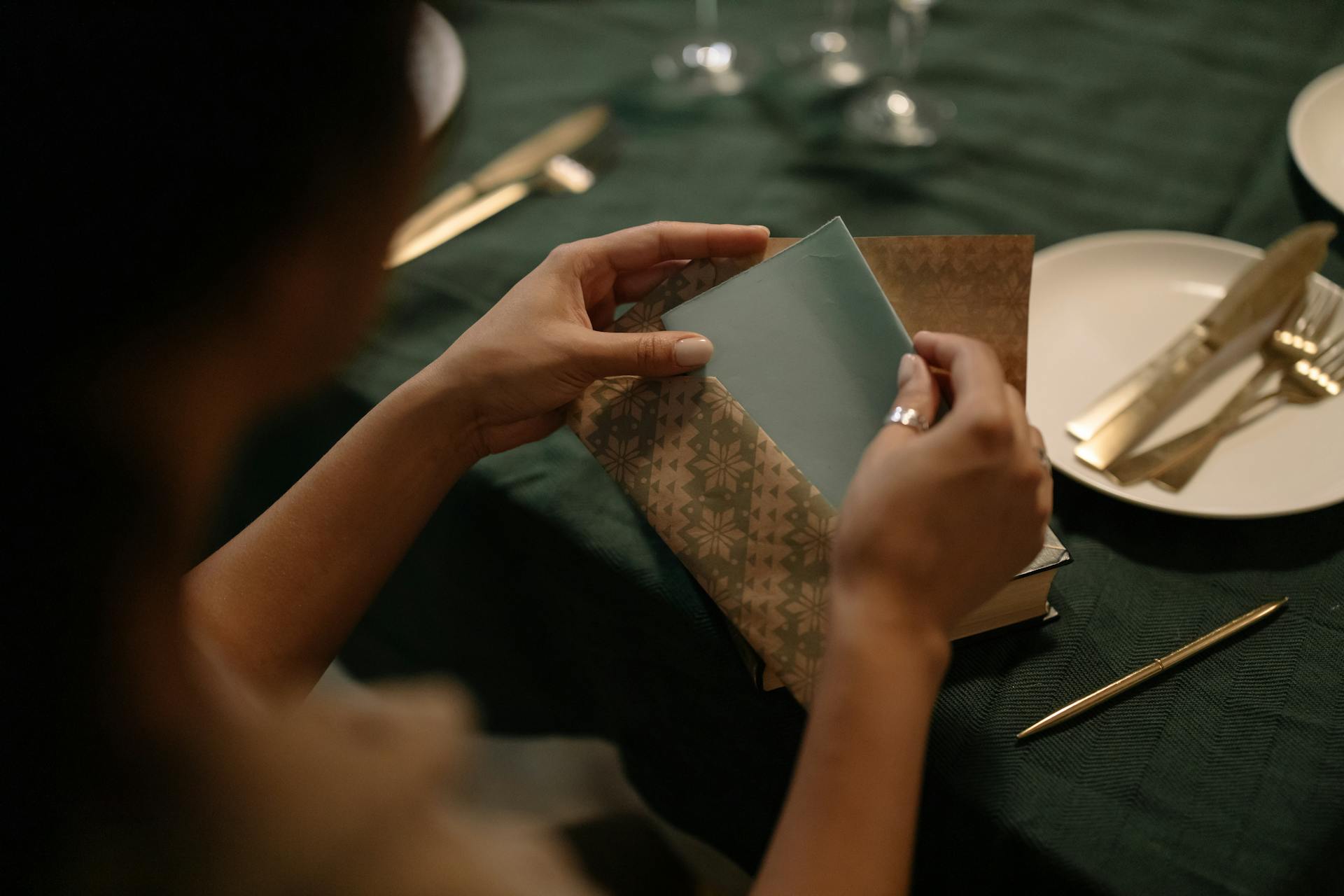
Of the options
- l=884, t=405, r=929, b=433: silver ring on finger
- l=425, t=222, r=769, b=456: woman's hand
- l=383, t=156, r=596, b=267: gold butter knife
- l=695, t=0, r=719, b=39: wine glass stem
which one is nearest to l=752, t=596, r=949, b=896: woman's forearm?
l=884, t=405, r=929, b=433: silver ring on finger

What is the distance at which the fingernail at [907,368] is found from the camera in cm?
51

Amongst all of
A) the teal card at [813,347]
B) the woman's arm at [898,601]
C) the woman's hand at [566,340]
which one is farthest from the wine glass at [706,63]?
the woman's arm at [898,601]

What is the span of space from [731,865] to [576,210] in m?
0.65

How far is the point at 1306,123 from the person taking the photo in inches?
34.6

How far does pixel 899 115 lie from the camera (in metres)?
0.99

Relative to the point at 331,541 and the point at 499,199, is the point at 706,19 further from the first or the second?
the point at 331,541

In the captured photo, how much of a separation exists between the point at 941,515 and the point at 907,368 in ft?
0.31

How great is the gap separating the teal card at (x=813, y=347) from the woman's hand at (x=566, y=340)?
0.03 meters

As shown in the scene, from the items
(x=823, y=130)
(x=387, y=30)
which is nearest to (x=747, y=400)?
(x=387, y=30)

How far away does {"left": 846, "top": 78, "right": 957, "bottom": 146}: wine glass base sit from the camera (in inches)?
38.1

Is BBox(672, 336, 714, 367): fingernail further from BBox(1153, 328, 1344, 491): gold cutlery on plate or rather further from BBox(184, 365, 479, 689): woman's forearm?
BBox(1153, 328, 1344, 491): gold cutlery on plate

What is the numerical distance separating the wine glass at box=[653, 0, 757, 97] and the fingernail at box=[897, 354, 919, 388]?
65cm

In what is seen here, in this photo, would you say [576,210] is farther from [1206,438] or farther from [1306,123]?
[1306,123]

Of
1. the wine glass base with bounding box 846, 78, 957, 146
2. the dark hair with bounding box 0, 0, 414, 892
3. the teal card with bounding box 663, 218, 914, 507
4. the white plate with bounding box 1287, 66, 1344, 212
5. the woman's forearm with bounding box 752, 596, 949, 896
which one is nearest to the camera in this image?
the dark hair with bounding box 0, 0, 414, 892
